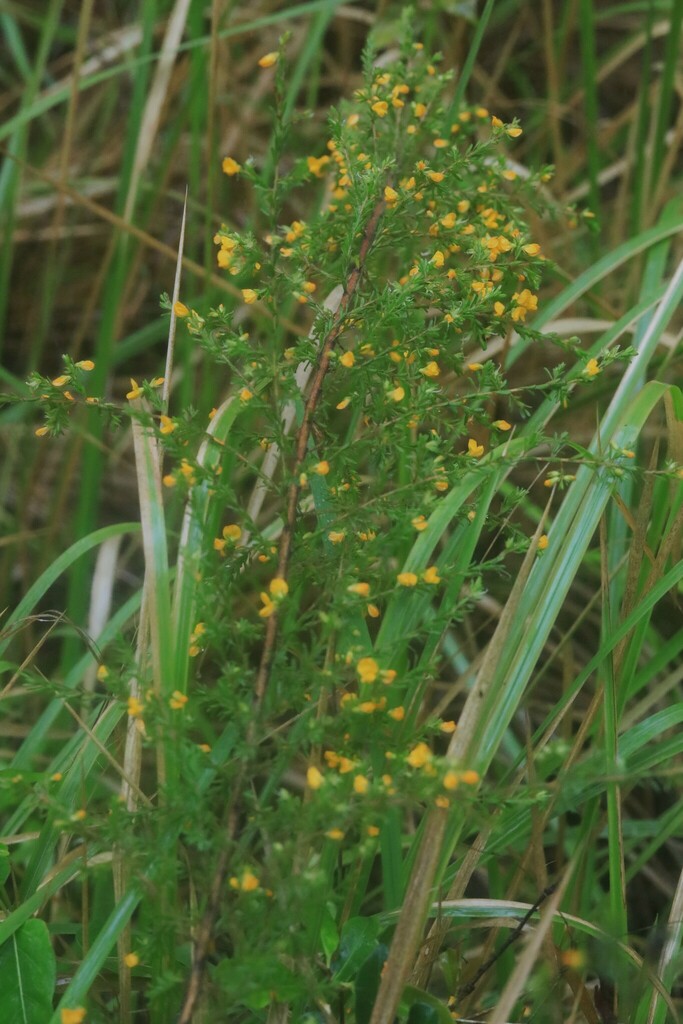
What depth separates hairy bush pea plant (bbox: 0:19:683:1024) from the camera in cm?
63

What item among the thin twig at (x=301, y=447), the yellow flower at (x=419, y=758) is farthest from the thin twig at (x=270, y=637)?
the yellow flower at (x=419, y=758)

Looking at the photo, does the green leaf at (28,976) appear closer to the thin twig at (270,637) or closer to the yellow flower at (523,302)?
the thin twig at (270,637)

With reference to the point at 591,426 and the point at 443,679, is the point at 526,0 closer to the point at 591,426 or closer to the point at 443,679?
the point at 591,426

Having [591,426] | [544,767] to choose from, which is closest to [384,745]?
[544,767]

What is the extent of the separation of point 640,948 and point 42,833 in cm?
63

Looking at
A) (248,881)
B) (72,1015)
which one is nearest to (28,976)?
(72,1015)

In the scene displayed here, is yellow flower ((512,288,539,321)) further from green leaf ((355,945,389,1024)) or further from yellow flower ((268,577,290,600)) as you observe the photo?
green leaf ((355,945,389,1024))

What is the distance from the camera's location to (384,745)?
0.68m

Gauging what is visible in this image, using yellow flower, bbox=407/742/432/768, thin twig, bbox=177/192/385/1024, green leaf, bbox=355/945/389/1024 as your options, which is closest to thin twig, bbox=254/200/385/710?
thin twig, bbox=177/192/385/1024

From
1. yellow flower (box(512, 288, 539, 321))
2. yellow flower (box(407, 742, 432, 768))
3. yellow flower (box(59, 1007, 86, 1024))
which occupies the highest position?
yellow flower (box(512, 288, 539, 321))

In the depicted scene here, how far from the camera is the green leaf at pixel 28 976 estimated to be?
28.7 inches

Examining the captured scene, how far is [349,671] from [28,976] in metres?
A: 0.32

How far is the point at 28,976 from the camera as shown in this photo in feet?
2.41

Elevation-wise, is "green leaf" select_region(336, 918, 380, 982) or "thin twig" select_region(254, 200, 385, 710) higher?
"thin twig" select_region(254, 200, 385, 710)
